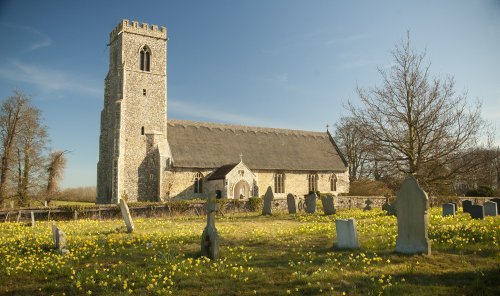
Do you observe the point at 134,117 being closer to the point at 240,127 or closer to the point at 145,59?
the point at 145,59

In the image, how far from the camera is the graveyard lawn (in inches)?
249

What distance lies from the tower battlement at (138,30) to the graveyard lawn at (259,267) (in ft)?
89.6

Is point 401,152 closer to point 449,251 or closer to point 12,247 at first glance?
point 449,251

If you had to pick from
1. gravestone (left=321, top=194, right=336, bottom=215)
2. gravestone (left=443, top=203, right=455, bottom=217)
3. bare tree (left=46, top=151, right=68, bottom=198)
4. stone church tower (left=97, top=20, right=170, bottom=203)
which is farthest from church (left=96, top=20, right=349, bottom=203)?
gravestone (left=443, top=203, right=455, bottom=217)

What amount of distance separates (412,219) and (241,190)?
82.4 feet

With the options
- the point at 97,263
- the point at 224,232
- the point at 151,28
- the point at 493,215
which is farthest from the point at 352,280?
the point at 151,28

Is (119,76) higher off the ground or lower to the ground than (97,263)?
higher

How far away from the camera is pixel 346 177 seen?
40.3 m

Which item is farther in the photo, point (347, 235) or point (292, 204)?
point (292, 204)

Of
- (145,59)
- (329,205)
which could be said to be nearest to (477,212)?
(329,205)

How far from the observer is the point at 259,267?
7.57 m

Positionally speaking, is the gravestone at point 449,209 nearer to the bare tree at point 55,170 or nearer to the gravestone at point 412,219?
the gravestone at point 412,219

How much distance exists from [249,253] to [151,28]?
103 ft

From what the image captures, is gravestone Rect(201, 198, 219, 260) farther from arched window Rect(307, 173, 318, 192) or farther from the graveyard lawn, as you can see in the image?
arched window Rect(307, 173, 318, 192)
